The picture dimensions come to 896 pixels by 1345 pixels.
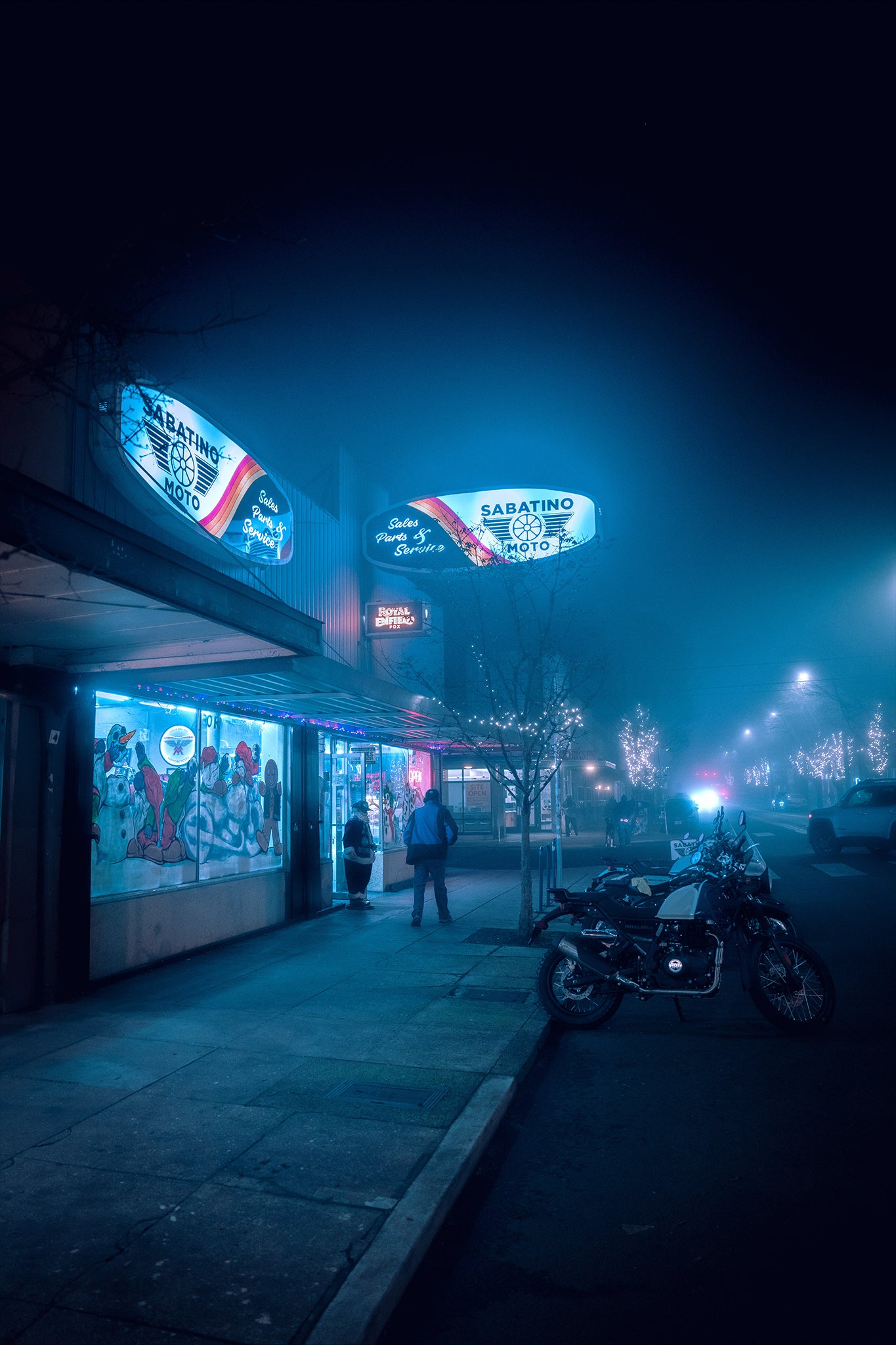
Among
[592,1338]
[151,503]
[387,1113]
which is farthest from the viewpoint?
[151,503]

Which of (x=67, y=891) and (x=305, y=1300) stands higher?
(x=67, y=891)

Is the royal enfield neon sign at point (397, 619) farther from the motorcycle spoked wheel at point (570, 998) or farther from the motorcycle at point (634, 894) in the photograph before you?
the motorcycle spoked wheel at point (570, 998)

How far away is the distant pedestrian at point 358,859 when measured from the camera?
547 inches

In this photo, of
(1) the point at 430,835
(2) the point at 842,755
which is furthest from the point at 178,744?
(2) the point at 842,755

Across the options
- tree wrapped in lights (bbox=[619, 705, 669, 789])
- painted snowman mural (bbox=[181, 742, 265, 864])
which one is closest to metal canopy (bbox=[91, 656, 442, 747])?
painted snowman mural (bbox=[181, 742, 265, 864])

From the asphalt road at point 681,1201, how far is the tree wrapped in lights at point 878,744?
49.7 meters

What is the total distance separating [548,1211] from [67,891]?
5781 millimetres

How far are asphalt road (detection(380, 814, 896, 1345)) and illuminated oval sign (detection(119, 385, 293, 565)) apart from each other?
22.2ft

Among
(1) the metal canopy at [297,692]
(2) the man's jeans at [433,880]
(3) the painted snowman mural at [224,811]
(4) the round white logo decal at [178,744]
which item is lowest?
(2) the man's jeans at [433,880]

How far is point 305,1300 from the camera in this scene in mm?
3078

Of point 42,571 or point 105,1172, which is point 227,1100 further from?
point 42,571

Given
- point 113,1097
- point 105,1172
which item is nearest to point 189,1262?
point 105,1172

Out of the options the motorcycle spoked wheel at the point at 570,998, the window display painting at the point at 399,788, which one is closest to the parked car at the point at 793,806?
the window display painting at the point at 399,788

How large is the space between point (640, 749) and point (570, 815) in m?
31.5
